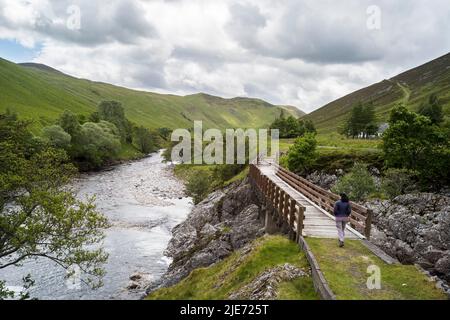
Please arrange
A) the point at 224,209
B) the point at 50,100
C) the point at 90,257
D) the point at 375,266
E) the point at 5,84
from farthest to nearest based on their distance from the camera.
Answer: the point at 50,100 < the point at 5,84 < the point at 224,209 < the point at 90,257 < the point at 375,266

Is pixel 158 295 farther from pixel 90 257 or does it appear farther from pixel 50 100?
pixel 50 100

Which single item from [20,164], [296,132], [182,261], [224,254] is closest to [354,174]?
[224,254]

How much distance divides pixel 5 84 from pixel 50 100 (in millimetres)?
21327

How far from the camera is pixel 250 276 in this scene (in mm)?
16172

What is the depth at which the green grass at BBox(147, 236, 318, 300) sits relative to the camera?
45.4 ft

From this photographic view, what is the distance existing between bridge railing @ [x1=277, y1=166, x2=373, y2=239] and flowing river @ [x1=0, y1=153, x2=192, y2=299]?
13840mm

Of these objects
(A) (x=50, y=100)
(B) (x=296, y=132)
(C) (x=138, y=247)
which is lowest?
(C) (x=138, y=247)

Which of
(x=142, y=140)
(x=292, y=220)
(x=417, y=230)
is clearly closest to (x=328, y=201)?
(x=292, y=220)

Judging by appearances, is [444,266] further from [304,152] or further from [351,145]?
[351,145]

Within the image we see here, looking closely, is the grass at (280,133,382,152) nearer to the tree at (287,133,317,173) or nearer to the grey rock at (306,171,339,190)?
the tree at (287,133,317,173)

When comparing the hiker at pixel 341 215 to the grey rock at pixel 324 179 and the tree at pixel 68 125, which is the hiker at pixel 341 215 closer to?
the grey rock at pixel 324 179

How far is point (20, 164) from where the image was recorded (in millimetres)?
22234

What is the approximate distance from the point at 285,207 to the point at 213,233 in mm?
12530
